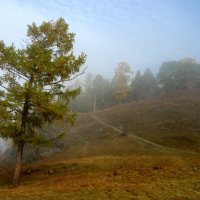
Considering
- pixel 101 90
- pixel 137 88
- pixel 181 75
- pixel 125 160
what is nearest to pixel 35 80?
pixel 125 160

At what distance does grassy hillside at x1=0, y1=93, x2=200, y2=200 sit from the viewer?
43.9 ft

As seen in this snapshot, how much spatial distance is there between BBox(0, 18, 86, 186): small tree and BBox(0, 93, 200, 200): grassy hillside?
245 centimetres

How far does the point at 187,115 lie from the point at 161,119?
19.8ft

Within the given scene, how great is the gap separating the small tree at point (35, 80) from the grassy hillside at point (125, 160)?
8.05 ft

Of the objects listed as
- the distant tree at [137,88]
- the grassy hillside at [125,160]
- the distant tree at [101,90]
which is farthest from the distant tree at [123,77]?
the distant tree at [137,88]

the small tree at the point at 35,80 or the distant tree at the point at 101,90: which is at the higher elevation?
the distant tree at the point at 101,90

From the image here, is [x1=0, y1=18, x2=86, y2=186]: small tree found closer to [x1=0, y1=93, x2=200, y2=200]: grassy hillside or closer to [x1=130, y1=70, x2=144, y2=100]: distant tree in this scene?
[x1=0, y1=93, x2=200, y2=200]: grassy hillside

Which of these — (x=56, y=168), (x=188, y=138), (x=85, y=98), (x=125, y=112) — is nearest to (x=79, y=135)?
(x=125, y=112)

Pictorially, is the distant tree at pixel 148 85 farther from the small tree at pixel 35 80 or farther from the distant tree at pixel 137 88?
the small tree at pixel 35 80

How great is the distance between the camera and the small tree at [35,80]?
17641mm

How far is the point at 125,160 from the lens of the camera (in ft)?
89.4

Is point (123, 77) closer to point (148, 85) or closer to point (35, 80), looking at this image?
point (148, 85)

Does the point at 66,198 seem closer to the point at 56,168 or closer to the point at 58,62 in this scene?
the point at 58,62

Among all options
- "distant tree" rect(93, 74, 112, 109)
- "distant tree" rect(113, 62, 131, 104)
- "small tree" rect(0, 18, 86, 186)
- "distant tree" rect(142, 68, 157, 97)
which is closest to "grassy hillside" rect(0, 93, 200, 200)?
"small tree" rect(0, 18, 86, 186)
